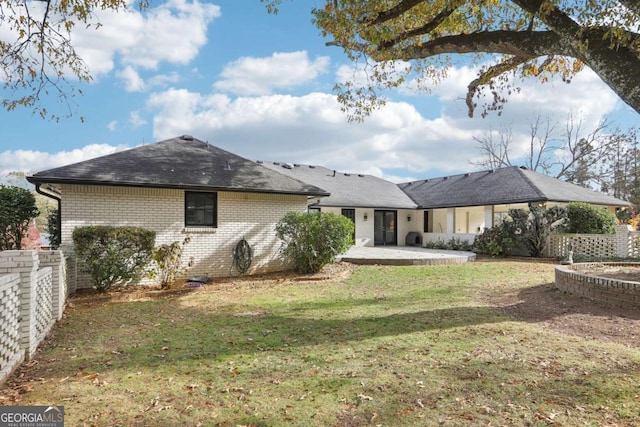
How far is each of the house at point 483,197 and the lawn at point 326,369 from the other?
13815 mm

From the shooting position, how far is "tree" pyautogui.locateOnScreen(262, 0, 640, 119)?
15.6 feet

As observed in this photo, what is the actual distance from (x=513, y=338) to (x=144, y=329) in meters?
5.50

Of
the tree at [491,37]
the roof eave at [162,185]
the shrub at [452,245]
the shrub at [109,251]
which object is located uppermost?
the tree at [491,37]

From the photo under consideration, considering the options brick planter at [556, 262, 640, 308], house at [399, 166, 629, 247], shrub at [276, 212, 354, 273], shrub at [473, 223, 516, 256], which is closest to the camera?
brick planter at [556, 262, 640, 308]

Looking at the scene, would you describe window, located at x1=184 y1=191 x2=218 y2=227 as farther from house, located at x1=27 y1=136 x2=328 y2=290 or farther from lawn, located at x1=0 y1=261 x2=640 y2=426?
lawn, located at x1=0 y1=261 x2=640 y2=426

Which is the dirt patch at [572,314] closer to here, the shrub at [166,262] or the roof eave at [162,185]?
the roof eave at [162,185]

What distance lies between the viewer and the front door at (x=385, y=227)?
898 inches

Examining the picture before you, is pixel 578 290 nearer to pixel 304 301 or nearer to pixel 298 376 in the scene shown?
Answer: pixel 304 301

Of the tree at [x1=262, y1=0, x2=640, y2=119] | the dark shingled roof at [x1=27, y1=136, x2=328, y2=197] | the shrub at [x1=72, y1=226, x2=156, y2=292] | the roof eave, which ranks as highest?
the tree at [x1=262, y1=0, x2=640, y2=119]

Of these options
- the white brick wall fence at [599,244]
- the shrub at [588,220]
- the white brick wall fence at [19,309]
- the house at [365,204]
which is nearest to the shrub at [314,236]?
the white brick wall fence at [19,309]

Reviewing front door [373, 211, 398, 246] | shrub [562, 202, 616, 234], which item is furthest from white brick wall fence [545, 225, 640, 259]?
front door [373, 211, 398, 246]

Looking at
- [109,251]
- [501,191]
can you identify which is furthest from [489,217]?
[109,251]

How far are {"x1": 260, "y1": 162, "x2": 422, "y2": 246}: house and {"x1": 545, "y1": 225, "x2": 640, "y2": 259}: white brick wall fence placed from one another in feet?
25.6

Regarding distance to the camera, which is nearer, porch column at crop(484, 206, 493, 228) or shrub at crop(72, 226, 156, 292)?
shrub at crop(72, 226, 156, 292)
